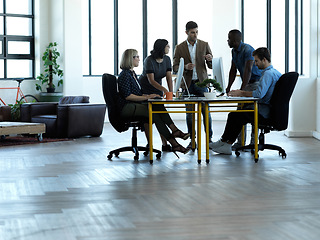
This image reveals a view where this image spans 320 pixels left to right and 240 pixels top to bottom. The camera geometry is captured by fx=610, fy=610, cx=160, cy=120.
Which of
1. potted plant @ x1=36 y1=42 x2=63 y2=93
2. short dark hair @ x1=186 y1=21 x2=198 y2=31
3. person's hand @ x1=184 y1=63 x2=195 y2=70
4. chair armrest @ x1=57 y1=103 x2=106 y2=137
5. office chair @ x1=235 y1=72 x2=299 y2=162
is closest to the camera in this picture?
office chair @ x1=235 y1=72 x2=299 y2=162

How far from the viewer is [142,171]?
19.8 feet

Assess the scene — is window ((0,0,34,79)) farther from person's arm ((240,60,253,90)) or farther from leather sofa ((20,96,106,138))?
person's arm ((240,60,253,90))

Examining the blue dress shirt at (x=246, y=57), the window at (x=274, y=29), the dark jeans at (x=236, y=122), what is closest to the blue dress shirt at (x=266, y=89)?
the dark jeans at (x=236, y=122)

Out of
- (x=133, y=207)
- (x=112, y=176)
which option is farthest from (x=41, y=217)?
(x=112, y=176)

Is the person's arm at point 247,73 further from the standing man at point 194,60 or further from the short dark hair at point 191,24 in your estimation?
the short dark hair at point 191,24

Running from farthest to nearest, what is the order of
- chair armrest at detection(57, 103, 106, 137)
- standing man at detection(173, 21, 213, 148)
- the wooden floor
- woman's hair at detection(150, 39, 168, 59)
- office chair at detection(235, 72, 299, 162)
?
chair armrest at detection(57, 103, 106, 137), standing man at detection(173, 21, 213, 148), woman's hair at detection(150, 39, 168, 59), office chair at detection(235, 72, 299, 162), the wooden floor

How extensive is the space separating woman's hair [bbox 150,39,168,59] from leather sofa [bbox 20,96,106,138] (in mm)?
2607

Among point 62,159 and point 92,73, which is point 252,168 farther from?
point 92,73

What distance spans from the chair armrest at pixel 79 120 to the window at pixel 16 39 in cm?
407

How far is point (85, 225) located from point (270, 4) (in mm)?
9976

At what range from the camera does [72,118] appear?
9.39 m

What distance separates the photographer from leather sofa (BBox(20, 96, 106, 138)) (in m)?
9.39

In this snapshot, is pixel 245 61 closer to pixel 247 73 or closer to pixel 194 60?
pixel 247 73

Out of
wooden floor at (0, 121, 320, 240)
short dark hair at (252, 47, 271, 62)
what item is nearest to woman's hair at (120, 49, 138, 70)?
wooden floor at (0, 121, 320, 240)
